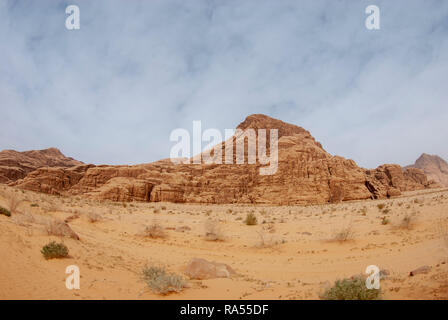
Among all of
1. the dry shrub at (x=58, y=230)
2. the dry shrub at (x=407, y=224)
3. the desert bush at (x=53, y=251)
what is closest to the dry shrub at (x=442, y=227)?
the dry shrub at (x=407, y=224)

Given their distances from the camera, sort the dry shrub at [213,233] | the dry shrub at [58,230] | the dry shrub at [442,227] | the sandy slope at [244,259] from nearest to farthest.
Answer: the sandy slope at [244,259] → the dry shrub at [58,230] → the dry shrub at [442,227] → the dry shrub at [213,233]

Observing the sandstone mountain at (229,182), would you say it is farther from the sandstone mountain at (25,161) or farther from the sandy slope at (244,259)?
the sandy slope at (244,259)

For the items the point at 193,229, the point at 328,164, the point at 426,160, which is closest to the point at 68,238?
the point at 193,229

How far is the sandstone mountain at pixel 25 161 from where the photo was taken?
60.6 m

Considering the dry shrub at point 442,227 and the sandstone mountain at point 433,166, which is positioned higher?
the sandstone mountain at point 433,166

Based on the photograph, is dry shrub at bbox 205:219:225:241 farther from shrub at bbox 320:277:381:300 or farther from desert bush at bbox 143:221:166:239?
shrub at bbox 320:277:381:300

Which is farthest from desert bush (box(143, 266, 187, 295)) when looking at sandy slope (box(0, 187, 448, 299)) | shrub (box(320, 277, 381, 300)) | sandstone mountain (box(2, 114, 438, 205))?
sandstone mountain (box(2, 114, 438, 205))

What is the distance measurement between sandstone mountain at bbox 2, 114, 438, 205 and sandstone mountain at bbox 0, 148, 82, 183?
1340 centimetres

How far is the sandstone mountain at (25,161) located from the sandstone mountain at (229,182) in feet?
43.9

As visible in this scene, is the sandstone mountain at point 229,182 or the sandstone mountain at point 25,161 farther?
the sandstone mountain at point 25,161

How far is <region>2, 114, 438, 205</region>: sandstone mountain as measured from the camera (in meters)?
50.0

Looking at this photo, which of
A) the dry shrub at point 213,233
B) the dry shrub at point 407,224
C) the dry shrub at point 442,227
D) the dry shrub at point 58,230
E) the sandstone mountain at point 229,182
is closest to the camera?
the dry shrub at point 58,230

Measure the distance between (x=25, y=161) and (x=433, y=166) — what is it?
172 metres

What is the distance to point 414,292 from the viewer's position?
4.65 metres
